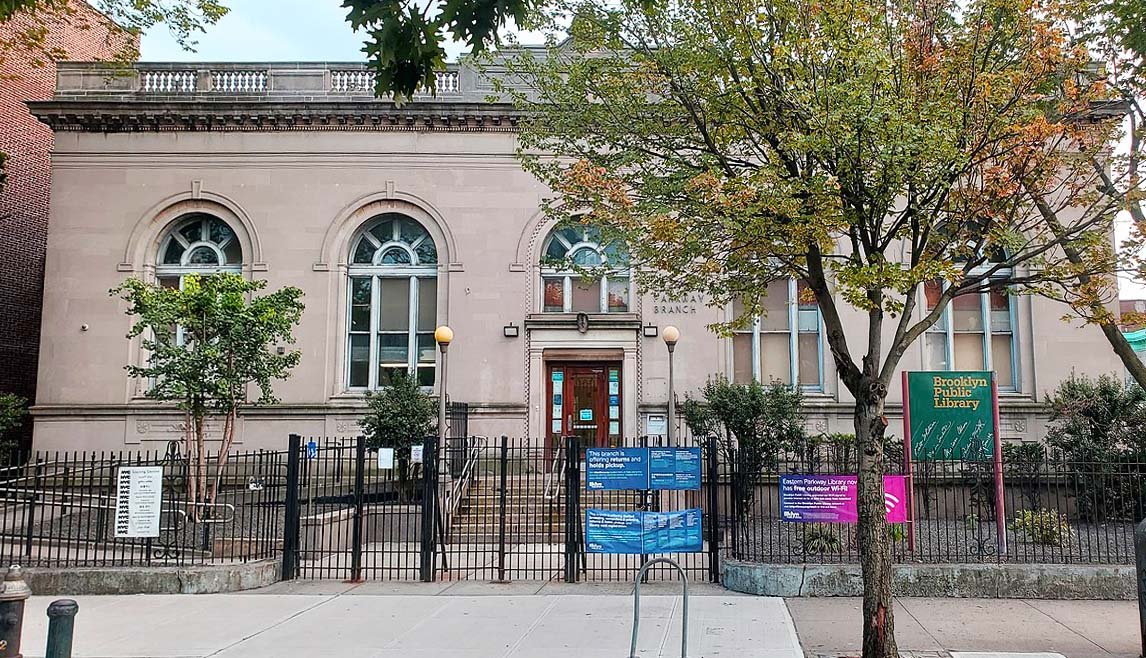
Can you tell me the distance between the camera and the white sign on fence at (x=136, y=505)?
37.0 feet

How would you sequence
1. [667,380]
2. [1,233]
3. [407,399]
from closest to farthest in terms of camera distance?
[407,399] → [667,380] → [1,233]

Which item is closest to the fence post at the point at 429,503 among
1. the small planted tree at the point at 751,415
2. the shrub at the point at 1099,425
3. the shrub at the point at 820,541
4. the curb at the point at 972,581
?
the curb at the point at 972,581

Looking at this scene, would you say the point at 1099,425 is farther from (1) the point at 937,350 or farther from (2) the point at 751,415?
(2) the point at 751,415

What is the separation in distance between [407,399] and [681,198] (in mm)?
9528

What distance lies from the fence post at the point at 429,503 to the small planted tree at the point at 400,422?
4.83 m

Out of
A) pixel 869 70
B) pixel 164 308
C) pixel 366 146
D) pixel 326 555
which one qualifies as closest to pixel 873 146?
pixel 869 70

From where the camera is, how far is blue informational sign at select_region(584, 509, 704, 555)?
36.6 feet

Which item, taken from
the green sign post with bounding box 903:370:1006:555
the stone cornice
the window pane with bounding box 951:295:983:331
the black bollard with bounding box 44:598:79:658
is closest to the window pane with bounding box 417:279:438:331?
the stone cornice

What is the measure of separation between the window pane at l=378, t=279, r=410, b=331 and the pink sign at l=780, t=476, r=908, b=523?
12.3 metres

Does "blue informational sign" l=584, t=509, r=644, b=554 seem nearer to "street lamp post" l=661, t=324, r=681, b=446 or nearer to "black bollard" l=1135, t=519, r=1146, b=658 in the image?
"black bollard" l=1135, t=519, r=1146, b=658

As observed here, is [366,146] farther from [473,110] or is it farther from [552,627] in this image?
[552,627]

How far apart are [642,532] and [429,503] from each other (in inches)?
125

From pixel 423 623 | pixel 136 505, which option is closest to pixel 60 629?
pixel 423 623

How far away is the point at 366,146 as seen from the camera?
20922 mm
